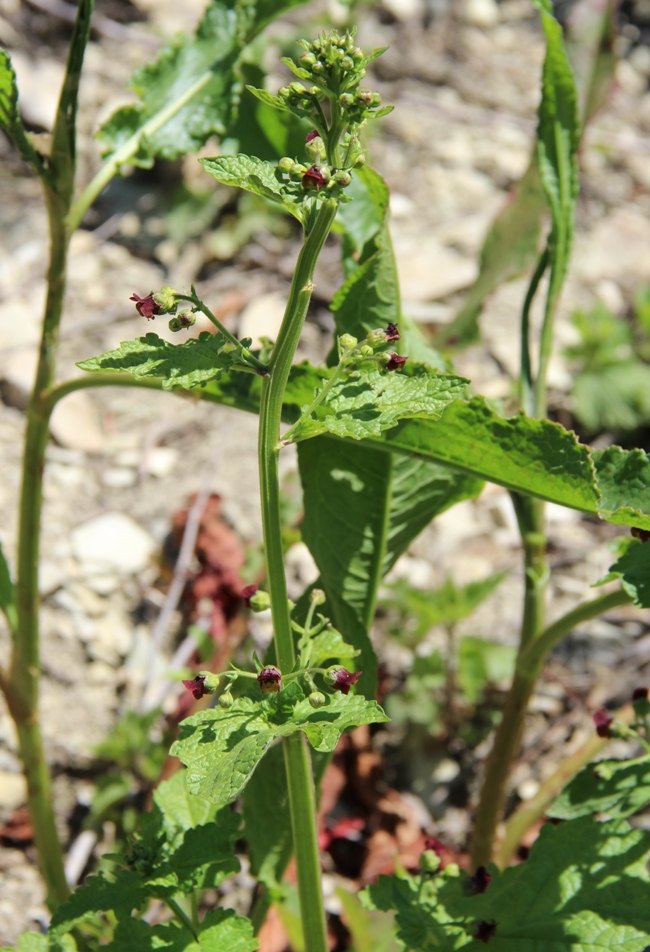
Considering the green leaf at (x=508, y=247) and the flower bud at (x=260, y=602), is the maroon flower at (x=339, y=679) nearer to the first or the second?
the flower bud at (x=260, y=602)

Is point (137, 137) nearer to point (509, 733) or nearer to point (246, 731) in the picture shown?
point (246, 731)

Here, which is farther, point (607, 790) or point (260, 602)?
point (607, 790)

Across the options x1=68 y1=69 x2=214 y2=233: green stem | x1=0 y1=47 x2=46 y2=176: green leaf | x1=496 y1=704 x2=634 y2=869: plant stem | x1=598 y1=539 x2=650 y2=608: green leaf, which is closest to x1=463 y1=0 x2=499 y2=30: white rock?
x1=68 y1=69 x2=214 y2=233: green stem

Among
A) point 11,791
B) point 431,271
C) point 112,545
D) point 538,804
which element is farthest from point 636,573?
point 431,271

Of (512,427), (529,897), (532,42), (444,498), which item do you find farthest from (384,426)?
(532,42)

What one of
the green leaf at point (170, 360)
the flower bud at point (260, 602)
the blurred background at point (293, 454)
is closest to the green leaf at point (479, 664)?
the blurred background at point (293, 454)

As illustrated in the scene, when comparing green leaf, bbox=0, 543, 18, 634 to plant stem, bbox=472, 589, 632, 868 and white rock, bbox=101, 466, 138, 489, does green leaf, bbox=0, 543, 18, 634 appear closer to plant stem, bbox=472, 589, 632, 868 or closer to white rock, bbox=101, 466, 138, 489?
plant stem, bbox=472, 589, 632, 868

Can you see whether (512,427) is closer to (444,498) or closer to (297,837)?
(444,498)

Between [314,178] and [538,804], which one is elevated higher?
[314,178]
